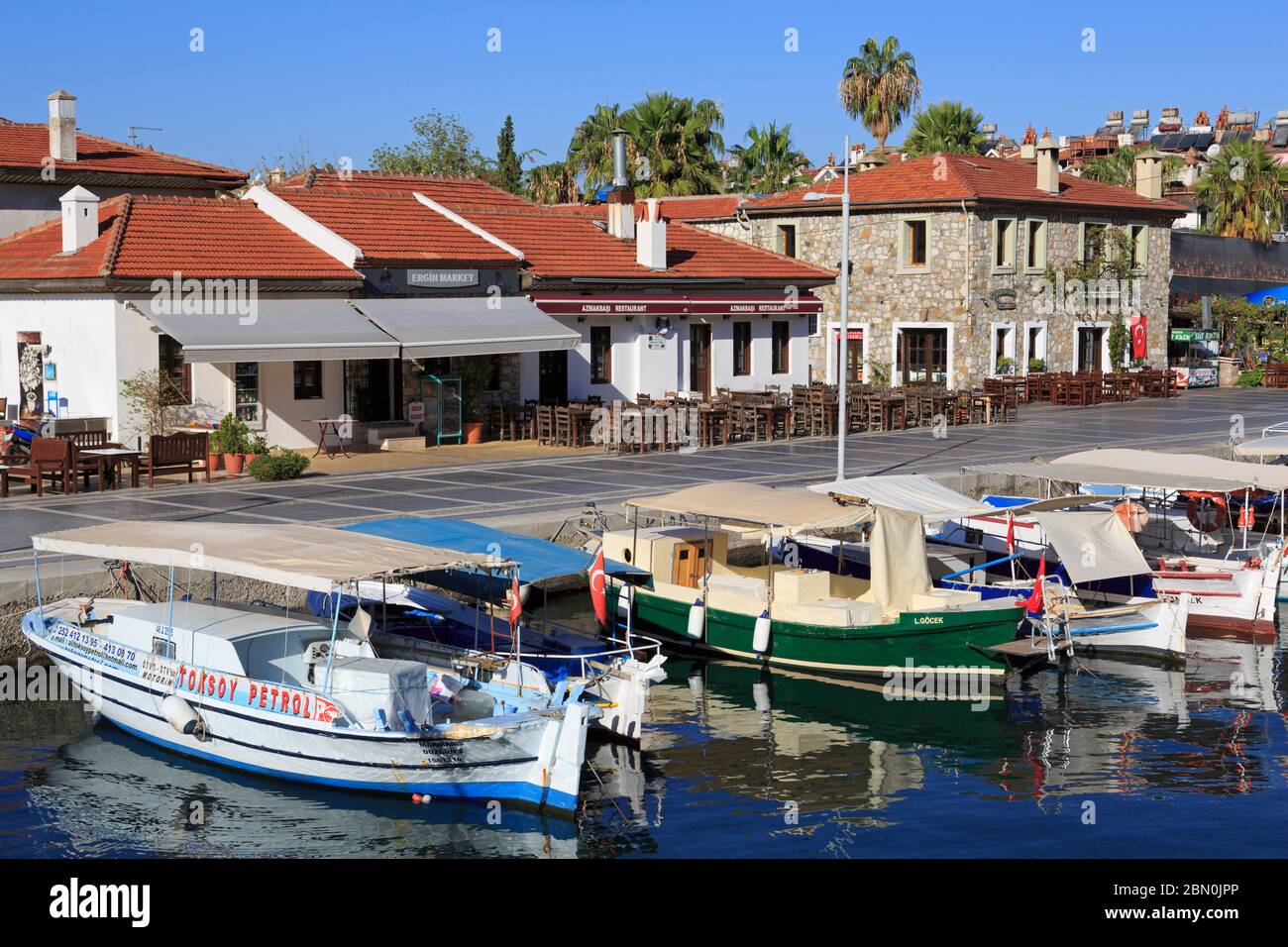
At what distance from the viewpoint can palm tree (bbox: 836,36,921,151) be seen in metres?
70.6

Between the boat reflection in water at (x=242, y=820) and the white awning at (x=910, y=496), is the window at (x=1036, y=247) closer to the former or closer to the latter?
the white awning at (x=910, y=496)

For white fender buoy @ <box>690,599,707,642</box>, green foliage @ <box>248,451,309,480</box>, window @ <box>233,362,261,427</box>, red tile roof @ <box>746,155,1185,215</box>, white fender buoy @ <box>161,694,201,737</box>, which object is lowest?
white fender buoy @ <box>161,694,201,737</box>

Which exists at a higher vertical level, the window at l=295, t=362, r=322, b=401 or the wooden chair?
the window at l=295, t=362, r=322, b=401

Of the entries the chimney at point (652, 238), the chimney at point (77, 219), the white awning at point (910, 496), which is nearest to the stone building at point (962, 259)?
the chimney at point (652, 238)

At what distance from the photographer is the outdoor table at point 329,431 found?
110 ft

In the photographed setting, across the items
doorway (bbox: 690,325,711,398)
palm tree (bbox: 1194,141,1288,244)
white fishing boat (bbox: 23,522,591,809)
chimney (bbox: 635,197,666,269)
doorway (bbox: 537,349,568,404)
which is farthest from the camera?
palm tree (bbox: 1194,141,1288,244)

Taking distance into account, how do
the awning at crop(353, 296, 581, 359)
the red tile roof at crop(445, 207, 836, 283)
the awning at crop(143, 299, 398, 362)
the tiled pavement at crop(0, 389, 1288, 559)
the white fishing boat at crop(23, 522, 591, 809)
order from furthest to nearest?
the red tile roof at crop(445, 207, 836, 283) < the awning at crop(353, 296, 581, 359) < the awning at crop(143, 299, 398, 362) < the tiled pavement at crop(0, 389, 1288, 559) < the white fishing boat at crop(23, 522, 591, 809)

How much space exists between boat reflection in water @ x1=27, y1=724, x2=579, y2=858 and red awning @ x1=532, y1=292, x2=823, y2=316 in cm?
2216

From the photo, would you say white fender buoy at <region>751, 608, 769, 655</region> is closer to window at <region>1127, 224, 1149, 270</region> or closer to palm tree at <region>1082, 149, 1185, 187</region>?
window at <region>1127, 224, 1149, 270</region>

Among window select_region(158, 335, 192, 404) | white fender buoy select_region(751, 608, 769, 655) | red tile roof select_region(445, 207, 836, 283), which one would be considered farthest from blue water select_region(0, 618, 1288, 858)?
red tile roof select_region(445, 207, 836, 283)

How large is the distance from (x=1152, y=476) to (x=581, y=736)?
13.2 m

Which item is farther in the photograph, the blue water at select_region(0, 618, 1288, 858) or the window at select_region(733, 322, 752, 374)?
the window at select_region(733, 322, 752, 374)
